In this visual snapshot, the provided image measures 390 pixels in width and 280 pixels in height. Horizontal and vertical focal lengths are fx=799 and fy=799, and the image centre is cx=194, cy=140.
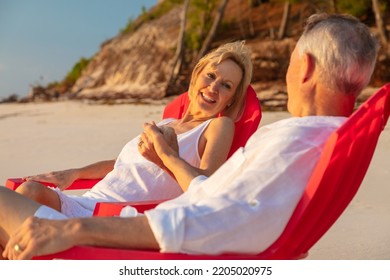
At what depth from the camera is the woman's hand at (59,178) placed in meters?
3.88

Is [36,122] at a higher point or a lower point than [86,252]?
lower

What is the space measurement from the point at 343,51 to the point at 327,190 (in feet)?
1.36

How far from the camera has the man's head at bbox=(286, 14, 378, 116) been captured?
7.73 ft

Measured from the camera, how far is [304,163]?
2.34 metres

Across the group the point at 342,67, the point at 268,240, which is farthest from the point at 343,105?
the point at 268,240

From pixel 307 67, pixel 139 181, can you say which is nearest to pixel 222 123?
pixel 139 181

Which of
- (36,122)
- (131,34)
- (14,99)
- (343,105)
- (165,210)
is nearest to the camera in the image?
(165,210)

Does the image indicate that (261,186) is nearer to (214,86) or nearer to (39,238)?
(39,238)

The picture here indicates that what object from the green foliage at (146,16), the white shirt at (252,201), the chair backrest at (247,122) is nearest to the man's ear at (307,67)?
the white shirt at (252,201)

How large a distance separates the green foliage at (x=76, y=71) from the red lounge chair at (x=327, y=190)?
2057 cm

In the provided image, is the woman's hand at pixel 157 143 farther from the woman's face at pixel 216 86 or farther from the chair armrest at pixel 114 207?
the woman's face at pixel 216 86

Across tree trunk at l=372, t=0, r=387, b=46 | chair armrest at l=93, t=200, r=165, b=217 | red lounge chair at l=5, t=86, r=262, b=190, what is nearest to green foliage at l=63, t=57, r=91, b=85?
tree trunk at l=372, t=0, r=387, b=46
